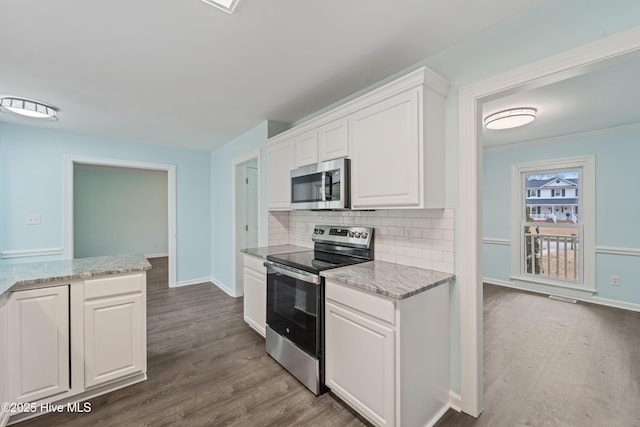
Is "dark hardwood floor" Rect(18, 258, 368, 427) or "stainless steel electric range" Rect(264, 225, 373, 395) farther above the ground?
"stainless steel electric range" Rect(264, 225, 373, 395)

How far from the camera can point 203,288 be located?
4723 mm

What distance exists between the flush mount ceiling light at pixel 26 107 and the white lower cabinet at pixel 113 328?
2164 mm

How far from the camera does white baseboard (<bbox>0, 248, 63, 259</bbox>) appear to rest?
11.3 ft

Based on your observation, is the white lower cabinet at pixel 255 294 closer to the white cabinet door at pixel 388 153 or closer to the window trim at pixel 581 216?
the white cabinet door at pixel 388 153

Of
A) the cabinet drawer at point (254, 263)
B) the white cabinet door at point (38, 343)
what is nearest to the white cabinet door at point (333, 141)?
the cabinet drawer at point (254, 263)

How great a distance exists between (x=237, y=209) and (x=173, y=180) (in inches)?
60.6

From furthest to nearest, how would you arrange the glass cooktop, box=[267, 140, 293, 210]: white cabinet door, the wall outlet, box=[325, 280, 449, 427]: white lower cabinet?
the wall outlet → box=[267, 140, 293, 210]: white cabinet door → the glass cooktop → box=[325, 280, 449, 427]: white lower cabinet

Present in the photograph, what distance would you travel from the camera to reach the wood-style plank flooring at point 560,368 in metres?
1.78

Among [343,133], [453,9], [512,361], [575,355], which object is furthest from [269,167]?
[575,355]

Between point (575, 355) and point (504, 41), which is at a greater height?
point (504, 41)

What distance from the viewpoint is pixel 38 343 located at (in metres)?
1.76

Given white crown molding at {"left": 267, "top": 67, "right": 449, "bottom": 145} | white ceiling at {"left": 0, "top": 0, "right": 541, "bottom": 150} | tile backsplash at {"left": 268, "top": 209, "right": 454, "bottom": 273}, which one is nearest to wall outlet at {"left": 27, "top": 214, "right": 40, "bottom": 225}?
white ceiling at {"left": 0, "top": 0, "right": 541, "bottom": 150}

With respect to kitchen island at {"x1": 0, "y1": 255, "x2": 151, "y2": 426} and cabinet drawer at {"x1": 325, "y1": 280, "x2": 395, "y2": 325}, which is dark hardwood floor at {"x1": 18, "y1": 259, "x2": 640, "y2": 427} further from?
cabinet drawer at {"x1": 325, "y1": 280, "x2": 395, "y2": 325}

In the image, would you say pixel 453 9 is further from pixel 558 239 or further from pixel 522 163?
pixel 558 239
